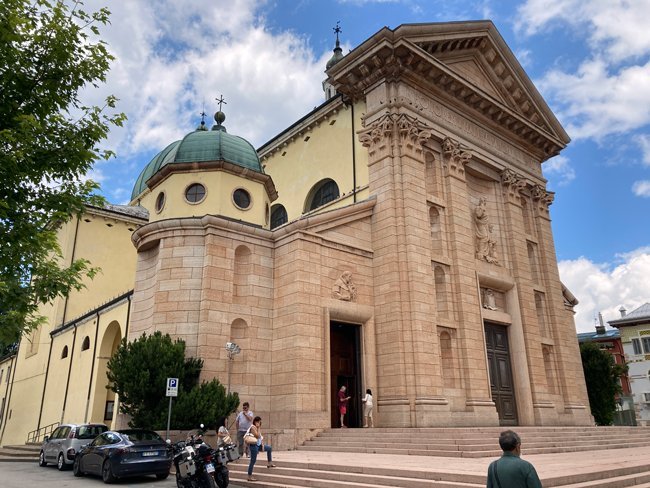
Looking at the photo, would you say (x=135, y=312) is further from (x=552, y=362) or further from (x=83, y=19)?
(x=552, y=362)

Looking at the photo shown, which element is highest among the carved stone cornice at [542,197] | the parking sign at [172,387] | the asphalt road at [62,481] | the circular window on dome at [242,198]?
the carved stone cornice at [542,197]

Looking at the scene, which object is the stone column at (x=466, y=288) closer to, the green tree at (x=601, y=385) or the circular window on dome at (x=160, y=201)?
the circular window on dome at (x=160, y=201)

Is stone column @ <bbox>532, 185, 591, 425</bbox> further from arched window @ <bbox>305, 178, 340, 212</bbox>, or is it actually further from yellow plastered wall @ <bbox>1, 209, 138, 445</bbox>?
yellow plastered wall @ <bbox>1, 209, 138, 445</bbox>

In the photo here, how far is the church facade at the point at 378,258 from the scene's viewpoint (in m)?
18.4

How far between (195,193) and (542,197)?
19.2 metres

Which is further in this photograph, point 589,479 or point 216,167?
point 216,167

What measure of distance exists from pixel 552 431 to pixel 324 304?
8.77m

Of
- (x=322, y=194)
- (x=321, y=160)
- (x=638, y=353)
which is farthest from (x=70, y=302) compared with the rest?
(x=638, y=353)

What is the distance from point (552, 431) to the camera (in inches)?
717

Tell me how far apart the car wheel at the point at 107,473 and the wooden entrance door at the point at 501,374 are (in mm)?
16127

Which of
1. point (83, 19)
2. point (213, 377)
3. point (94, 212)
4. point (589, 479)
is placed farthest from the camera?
point (94, 212)

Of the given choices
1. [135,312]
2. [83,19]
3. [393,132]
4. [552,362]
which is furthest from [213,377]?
[552,362]

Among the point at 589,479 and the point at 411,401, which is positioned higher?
A: the point at 411,401

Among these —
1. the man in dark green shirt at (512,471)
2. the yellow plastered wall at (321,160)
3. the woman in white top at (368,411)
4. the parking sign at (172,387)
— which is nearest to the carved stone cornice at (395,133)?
the yellow plastered wall at (321,160)
